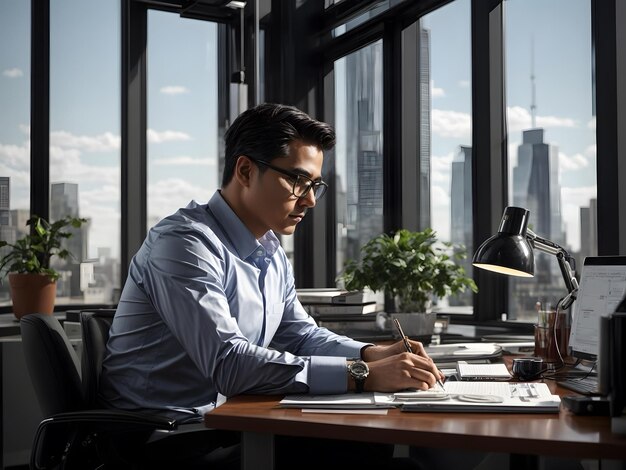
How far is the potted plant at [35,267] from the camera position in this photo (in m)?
3.48

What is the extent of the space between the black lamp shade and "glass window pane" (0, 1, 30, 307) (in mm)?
2601

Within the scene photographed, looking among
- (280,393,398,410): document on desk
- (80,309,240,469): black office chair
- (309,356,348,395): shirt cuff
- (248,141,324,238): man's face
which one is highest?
(248,141,324,238): man's face

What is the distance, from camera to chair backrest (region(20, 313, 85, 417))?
1.90 m

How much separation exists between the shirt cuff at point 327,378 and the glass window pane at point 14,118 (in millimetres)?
2620

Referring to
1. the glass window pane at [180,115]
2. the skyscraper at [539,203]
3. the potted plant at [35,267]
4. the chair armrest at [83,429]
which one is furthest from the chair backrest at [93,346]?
the glass window pane at [180,115]

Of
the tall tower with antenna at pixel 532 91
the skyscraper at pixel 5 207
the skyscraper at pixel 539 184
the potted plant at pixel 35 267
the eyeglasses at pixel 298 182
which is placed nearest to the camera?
the eyeglasses at pixel 298 182

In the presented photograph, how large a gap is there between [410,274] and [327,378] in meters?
1.26

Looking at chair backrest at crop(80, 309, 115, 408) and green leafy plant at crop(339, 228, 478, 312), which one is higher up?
green leafy plant at crop(339, 228, 478, 312)

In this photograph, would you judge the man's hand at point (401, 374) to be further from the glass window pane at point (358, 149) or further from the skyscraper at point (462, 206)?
the glass window pane at point (358, 149)

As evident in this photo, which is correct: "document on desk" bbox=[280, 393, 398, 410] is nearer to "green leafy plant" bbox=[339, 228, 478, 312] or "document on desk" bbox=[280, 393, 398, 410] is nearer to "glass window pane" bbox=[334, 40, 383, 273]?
"green leafy plant" bbox=[339, 228, 478, 312]

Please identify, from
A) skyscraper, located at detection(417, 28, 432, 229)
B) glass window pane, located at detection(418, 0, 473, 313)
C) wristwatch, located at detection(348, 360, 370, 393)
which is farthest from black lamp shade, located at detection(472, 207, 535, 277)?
skyscraper, located at detection(417, 28, 432, 229)

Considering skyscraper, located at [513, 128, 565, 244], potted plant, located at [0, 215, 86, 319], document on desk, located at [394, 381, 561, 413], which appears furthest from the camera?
potted plant, located at [0, 215, 86, 319]

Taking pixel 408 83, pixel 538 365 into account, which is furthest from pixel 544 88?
pixel 538 365

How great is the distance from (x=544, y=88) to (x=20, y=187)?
2.60m
